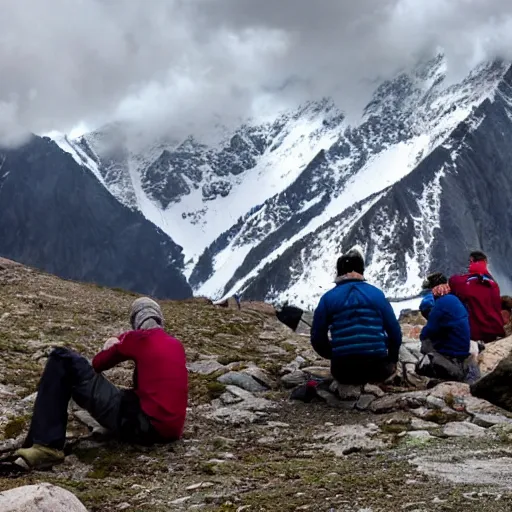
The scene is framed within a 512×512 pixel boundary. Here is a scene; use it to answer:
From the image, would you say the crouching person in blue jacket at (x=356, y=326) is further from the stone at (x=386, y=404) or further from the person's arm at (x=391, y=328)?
the stone at (x=386, y=404)

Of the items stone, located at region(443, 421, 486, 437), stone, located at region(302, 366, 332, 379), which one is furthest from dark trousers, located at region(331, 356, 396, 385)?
stone, located at region(443, 421, 486, 437)

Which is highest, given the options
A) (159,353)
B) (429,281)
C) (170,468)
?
(429,281)

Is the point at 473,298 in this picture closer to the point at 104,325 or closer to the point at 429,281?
the point at 429,281

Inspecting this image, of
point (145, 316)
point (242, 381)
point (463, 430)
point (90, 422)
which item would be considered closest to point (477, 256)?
point (242, 381)

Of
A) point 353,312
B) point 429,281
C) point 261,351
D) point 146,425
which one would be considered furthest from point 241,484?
point 261,351

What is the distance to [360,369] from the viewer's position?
460 inches

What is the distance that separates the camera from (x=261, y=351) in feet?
58.6

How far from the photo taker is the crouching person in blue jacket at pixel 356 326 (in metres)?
11.6

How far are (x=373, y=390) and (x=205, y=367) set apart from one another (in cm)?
417

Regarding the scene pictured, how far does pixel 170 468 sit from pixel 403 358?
9.80 metres

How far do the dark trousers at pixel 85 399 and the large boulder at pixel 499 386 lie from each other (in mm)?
5127

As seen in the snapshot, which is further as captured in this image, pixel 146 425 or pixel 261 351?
pixel 261 351

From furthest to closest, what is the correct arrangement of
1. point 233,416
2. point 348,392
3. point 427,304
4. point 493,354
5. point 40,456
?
point 427,304 → point 493,354 → point 348,392 → point 233,416 → point 40,456

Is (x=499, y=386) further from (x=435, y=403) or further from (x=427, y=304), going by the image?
(x=427, y=304)
